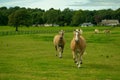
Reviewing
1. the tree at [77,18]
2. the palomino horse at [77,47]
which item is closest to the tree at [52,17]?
the tree at [77,18]

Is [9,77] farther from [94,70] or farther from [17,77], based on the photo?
[94,70]

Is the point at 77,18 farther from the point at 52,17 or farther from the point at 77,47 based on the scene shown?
the point at 77,47

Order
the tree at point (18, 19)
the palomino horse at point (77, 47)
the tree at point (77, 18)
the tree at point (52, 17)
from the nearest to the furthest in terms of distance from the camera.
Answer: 1. the palomino horse at point (77, 47)
2. the tree at point (18, 19)
3. the tree at point (77, 18)
4. the tree at point (52, 17)

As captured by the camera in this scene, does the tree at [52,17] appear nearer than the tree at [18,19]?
No

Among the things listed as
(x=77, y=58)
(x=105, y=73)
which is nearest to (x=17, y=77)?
(x=105, y=73)

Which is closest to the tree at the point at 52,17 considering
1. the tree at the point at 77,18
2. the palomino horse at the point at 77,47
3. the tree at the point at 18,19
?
the tree at the point at 77,18

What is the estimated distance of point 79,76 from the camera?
15672 millimetres

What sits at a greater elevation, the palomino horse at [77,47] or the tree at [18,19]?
the palomino horse at [77,47]

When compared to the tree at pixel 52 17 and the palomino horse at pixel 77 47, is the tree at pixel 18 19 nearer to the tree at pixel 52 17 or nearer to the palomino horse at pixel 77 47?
the tree at pixel 52 17

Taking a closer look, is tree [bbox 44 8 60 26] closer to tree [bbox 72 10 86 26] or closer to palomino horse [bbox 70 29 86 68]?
tree [bbox 72 10 86 26]

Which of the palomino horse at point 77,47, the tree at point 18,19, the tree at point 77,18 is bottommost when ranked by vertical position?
the tree at point 77,18

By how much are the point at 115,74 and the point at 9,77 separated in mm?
5256

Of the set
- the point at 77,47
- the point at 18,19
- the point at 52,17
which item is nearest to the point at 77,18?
the point at 52,17

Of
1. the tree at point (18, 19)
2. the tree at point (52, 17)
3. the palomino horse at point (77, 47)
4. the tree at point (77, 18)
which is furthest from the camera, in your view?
the tree at point (52, 17)
